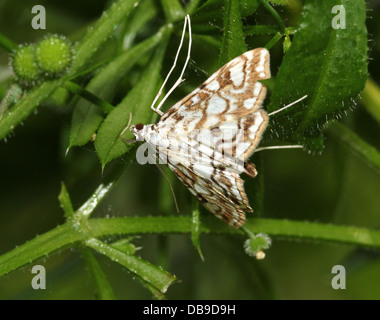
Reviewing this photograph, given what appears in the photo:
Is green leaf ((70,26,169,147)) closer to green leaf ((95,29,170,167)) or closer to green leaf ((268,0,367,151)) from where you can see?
green leaf ((95,29,170,167))

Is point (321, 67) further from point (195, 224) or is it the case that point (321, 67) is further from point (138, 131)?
point (195, 224)

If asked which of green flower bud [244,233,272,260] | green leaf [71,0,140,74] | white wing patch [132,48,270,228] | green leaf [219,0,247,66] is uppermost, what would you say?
green leaf [71,0,140,74]

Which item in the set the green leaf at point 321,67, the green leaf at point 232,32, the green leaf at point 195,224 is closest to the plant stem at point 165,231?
the green leaf at point 195,224

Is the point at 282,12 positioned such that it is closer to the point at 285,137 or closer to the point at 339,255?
the point at 285,137

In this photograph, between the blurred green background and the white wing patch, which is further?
the blurred green background

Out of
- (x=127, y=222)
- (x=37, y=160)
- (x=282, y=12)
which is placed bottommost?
(x=127, y=222)

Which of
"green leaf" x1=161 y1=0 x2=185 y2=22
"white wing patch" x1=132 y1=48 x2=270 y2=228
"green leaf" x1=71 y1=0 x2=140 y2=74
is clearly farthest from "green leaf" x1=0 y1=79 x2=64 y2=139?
"green leaf" x1=161 y1=0 x2=185 y2=22
